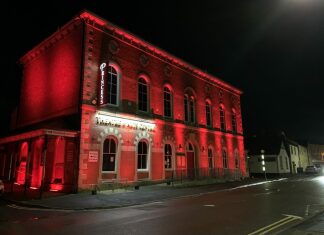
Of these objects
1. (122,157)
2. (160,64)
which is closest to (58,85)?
(122,157)

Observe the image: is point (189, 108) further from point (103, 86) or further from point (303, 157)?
point (303, 157)

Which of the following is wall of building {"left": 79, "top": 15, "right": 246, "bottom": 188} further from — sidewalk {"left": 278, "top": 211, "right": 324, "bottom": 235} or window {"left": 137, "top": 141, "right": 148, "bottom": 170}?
sidewalk {"left": 278, "top": 211, "right": 324, "bottom": 235}

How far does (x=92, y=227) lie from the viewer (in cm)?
794

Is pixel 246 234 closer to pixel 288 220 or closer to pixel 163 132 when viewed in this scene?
pixel 288 220

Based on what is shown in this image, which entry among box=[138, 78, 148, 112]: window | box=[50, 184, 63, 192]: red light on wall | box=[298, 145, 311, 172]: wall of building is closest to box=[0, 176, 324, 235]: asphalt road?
box=[50, 184, 63, 192]: red light on wall

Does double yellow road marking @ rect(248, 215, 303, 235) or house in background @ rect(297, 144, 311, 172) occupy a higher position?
house in background @ rect(297, 144, 311, 172)

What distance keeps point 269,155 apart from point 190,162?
1129 inches

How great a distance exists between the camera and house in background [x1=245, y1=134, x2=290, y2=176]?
Answer: 48469 mm

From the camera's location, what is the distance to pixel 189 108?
89.2ft

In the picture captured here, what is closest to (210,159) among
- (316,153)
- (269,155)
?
(269,155)

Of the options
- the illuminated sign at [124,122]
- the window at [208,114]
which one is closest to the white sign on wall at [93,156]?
the illuminated sign at [124,122]

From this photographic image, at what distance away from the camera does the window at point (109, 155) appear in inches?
712

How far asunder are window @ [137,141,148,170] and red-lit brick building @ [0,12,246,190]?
2.9 inches

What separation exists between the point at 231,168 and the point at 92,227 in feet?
85.4
